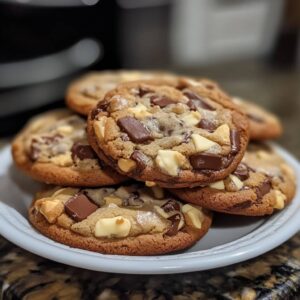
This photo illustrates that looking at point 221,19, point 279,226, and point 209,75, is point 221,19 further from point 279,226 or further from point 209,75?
point 279,226

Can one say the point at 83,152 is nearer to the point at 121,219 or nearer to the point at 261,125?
the point at 121,219

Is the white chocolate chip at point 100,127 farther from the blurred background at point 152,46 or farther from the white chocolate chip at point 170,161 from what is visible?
the blurred background at point 152,46

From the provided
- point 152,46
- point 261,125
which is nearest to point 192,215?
point 261,125

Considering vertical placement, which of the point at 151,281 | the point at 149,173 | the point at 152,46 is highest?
the point at 149,173

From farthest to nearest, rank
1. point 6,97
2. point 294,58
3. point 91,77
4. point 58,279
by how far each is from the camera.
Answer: point 294,58, point 6,97, point 91,77, point 58,279

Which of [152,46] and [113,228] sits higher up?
[113,228]

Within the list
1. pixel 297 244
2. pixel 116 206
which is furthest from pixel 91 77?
pixel 297 244
